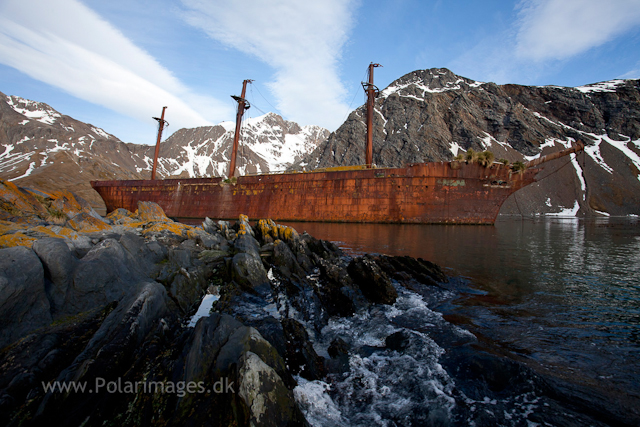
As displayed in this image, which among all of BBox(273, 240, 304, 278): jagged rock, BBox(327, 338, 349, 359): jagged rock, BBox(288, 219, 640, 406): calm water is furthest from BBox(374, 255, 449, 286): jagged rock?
BBox(327, 338, 349, 359): jagged rock

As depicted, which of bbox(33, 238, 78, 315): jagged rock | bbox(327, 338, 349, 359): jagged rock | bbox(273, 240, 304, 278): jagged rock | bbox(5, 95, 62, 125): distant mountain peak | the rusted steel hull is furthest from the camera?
bbox(5, 95, 62, 125): distant mountain peak

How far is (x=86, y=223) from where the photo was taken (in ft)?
28.5

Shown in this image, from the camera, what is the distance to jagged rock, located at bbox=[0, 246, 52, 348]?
10.2ft

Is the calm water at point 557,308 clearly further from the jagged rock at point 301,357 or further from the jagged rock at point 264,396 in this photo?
the jagged rock at point 264,396

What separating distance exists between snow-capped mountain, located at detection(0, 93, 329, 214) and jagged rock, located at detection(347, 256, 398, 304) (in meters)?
63.7

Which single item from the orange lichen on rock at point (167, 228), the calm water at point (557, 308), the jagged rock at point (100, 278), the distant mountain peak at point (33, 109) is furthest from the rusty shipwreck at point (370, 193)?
the distant mountain peak at point (33, 109)

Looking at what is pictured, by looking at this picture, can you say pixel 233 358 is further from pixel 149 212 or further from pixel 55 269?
pixel 149 212

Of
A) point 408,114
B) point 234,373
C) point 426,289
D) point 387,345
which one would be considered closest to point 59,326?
point 234,373

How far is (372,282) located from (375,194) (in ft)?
50.2

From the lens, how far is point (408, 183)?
1980 cm

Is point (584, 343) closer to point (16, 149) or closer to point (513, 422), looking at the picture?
point (513, 422)

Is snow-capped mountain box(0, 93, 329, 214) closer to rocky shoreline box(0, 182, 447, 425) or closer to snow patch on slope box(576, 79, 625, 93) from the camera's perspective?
rocky shoreline box(0, 182, 447, 425)

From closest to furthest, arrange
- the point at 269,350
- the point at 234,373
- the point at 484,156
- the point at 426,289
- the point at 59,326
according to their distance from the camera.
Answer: the point at 234,373
the point at 269,350
the point at 59,326
the point at 426,289
the point at 484,156

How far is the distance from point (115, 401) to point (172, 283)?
2.78 metres
